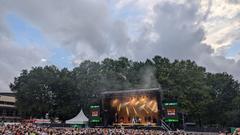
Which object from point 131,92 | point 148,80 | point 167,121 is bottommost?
point 167,121

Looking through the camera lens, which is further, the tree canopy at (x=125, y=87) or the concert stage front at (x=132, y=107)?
the tree canopy at (x=125, y=87)

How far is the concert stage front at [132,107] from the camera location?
49.5 metres

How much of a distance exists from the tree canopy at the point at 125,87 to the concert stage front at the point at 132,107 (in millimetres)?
19427

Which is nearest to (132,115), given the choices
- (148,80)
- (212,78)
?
(148,80)

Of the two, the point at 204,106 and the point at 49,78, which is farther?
the point at 49,78

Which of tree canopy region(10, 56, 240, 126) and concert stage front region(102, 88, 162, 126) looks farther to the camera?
tree canopy region(10, 56, 240, 126)

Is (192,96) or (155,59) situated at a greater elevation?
(155,59)

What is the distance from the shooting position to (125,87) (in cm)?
7569

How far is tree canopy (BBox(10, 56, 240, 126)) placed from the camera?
73062mm

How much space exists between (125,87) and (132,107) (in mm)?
24526

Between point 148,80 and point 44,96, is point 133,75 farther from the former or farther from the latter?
point 44,96

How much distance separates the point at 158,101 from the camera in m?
49.2

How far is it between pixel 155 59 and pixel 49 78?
86.9ft

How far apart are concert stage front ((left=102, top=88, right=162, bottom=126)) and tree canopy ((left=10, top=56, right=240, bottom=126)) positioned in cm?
1943
